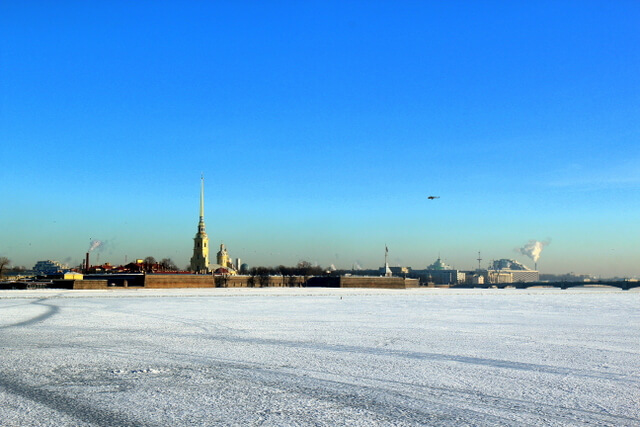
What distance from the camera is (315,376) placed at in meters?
11.2

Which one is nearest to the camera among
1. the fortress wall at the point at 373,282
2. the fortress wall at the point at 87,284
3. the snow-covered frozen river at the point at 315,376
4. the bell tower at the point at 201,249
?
the snow-covered frozen river at the point at 315,376

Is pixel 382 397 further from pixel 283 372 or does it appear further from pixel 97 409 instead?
pixel 97 409

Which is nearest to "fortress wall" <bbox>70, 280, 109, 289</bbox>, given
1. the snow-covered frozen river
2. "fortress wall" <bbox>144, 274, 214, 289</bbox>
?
"fortress wall" <bbox>144, 274, 214, 289</bbox>

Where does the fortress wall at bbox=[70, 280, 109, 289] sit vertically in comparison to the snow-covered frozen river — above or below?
above

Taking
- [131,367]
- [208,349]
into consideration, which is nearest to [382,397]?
[131,367]

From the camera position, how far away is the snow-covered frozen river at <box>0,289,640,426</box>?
8.37m

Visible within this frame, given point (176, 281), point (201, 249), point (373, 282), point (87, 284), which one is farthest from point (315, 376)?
point (201, 249)

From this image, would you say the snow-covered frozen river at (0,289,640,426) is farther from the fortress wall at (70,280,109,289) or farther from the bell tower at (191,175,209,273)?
the bell tower at (191,175,209,273)

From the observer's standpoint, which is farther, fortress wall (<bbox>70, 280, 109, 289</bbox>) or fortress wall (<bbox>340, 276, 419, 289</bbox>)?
fortress wall (<bbox>340, 276, 419, 289</bbox>)

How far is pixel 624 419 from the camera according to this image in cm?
816

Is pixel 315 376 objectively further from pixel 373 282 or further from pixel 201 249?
pixel 201 249

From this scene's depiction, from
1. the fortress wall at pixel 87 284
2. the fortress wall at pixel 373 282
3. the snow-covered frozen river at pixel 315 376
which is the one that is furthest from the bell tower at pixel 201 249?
the snow-covered frozen river at pixel 315 376

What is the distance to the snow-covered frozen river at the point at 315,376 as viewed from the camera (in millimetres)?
8367

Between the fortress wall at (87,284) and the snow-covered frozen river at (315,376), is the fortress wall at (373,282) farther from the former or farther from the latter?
the snow-covered frozen river at (315,376)
